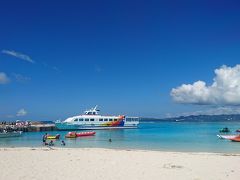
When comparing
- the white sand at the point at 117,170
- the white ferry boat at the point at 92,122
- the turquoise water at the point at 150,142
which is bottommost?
the turquoise water at the point at 150,142

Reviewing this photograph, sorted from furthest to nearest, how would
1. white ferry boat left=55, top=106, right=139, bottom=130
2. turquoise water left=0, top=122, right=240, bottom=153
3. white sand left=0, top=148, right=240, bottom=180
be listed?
white ferry boat left=55, top=106, right=139, bottom=130
turquoise water left=0, top=122, right=240, bottom=153
white sand left=0, top=148, right=240, bottom=180

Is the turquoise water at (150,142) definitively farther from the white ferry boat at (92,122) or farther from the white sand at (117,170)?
the white ferry boat at (92,122)

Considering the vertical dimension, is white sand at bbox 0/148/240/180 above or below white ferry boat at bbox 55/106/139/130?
below

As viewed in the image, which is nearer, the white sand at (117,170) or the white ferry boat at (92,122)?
the white sand at (117,170)

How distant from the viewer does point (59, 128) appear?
261 feet

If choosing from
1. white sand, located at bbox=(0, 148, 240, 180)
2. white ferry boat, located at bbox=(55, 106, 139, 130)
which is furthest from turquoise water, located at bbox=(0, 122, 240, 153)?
white ferry boat, located at bbox=(55, 106, 139, 130)

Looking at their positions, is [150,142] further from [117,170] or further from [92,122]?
[92,122]

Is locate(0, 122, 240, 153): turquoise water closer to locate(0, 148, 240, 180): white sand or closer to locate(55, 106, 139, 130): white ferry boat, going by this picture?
locate(0, 148, 240, 180): white sand

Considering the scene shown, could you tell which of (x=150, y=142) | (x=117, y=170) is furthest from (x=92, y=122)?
(x=117, y=170)

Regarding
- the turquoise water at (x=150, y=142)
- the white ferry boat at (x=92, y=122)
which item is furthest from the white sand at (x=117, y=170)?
the white ferry boat at (x=92, y=122)

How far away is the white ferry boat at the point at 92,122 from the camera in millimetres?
77750

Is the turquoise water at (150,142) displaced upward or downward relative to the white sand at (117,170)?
downward

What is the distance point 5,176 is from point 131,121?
3150 inches

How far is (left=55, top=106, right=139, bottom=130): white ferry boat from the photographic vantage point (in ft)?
255
